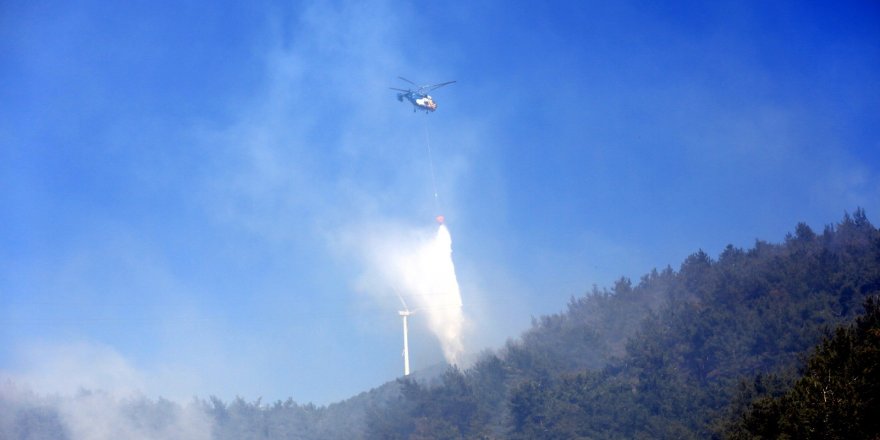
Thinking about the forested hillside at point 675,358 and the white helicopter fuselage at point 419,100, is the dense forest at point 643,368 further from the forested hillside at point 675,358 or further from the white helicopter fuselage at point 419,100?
the white helicopter fuselage at point 419,100

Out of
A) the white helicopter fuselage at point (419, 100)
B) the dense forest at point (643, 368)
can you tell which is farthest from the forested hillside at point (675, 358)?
the white helicopter fuselage at point (419, 100)

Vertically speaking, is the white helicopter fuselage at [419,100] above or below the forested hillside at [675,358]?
above

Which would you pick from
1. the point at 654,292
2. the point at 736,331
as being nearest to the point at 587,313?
the point at 654,292

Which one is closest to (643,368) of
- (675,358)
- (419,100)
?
(675,358)

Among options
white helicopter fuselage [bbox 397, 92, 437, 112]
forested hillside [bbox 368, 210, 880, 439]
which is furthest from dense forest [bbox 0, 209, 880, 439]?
white helicopter fuselage [bbox 397, 92, 437, 112]

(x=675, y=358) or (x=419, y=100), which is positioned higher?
(x=419, y=100)

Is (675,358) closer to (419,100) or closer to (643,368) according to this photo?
(643,368)

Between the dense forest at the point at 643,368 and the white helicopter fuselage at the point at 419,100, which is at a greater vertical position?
the white helicopter fuselage at the point at 419,100

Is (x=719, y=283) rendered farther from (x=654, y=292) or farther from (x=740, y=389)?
(x=740, y=389)
